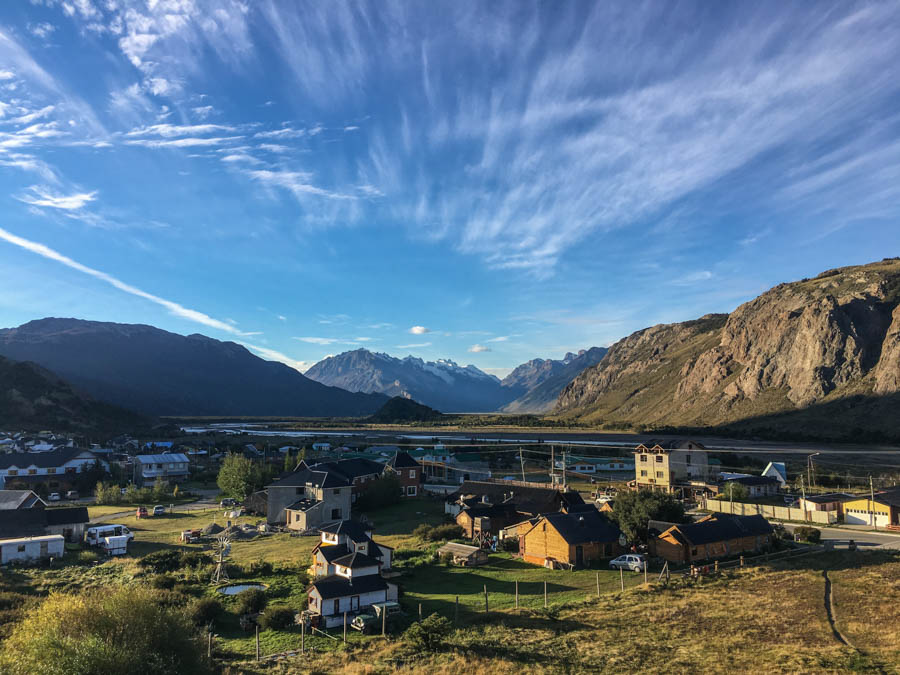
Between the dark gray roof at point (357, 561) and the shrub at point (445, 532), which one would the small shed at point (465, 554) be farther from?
the dark gray roof at point (357, 561)

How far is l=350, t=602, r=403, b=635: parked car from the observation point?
2914cm

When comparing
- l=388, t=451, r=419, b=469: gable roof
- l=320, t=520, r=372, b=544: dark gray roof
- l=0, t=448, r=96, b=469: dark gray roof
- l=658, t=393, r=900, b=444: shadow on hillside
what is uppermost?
l=658, t=393, r=900, b=444: shadow on hillside

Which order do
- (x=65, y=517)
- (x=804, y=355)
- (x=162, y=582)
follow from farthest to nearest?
1. (x=804, y=355)
2. (x=65, y=517)
3. (x=162, y=582)

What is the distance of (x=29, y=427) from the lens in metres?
135

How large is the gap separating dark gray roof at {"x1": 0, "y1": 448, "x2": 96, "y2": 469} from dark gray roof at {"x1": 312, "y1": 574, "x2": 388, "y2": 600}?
7090cm

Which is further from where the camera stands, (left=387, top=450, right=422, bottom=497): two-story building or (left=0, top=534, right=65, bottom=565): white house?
(left=387, top=450, right=422, bottom=497): two-story building

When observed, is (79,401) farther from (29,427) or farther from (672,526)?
(672,526)

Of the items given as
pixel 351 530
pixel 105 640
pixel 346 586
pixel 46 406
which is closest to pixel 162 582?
pixel 351 530

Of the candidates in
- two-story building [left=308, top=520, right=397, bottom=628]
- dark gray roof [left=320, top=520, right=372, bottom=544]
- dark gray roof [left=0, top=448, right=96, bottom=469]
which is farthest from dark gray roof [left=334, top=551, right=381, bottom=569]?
dark gray roof [left=0, top=448, right=96, bottom=469]

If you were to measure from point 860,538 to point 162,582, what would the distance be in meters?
54.5

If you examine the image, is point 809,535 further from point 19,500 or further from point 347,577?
point 19,500

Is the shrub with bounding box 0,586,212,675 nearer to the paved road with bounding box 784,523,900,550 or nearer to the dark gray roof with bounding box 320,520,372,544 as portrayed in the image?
the dark gray roof with bounding box 320,520,372,544

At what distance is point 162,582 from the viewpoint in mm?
36031

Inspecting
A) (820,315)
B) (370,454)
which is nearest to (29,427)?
(370,454)
